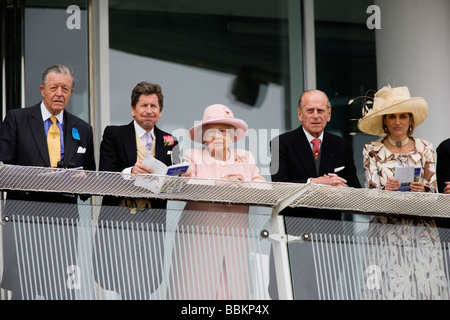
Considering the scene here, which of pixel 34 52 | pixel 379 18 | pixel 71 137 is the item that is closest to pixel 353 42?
pixel 379 18

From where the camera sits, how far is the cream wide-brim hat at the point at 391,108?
22.3 feet

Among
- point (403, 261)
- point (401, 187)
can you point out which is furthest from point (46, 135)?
point (403, 261)

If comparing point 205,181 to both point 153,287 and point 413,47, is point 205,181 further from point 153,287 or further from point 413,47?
point 413,47

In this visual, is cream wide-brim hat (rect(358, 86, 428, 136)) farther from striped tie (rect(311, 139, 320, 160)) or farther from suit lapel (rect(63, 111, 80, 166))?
suit lapel (rect(63, 111, 80, 166))

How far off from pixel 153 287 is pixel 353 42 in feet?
20.4

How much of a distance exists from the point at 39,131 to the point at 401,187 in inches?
102

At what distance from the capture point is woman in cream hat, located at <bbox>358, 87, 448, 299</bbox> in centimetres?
516

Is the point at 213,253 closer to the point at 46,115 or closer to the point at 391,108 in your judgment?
the point at 46,115

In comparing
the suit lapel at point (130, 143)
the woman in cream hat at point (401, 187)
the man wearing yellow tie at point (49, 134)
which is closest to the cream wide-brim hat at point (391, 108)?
the woman in cream hat at point (401, 187)

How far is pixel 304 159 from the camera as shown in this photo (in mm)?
6707

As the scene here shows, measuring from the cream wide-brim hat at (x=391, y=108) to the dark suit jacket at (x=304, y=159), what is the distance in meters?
0.30

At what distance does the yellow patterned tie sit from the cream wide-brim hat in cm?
234

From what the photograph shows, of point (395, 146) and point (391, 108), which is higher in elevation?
point (391, 108)

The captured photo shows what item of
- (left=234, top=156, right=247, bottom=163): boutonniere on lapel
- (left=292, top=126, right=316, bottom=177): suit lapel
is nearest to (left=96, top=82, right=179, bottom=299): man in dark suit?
(left=234, top=156, right=247, bottom=163): boutonniere on lapel
